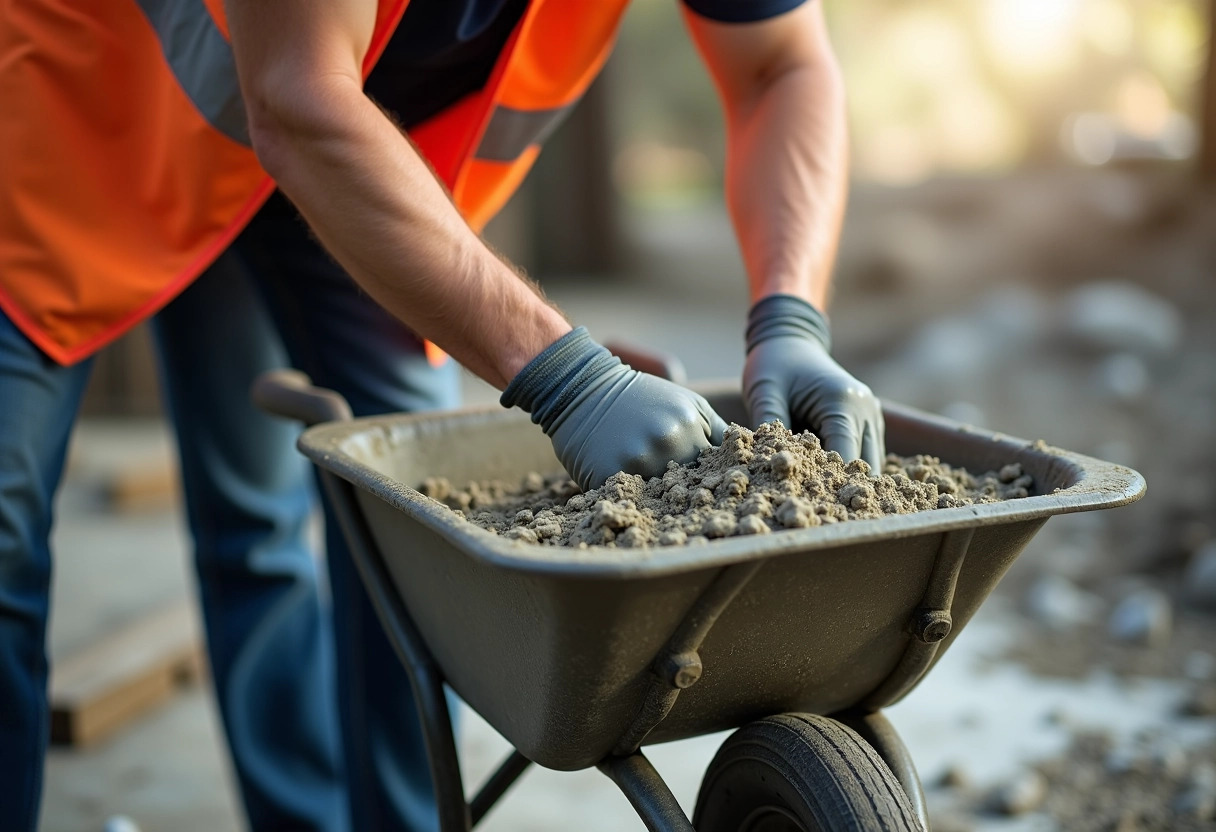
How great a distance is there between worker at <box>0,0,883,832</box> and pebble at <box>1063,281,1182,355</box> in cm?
310

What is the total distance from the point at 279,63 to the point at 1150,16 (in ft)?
30.4

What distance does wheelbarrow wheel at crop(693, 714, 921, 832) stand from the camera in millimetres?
968

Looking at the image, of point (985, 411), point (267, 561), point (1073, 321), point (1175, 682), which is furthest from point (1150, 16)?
point (267, 561)

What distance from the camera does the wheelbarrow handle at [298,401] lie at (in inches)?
56.1

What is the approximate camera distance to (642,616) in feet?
2.98

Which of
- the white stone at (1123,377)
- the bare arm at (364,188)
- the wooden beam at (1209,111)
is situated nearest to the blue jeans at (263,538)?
the bare arm at (364,188)

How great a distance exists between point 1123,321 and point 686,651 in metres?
3.89

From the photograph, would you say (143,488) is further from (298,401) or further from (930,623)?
(930,623)

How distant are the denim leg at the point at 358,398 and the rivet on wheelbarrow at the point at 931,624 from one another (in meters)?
0.90

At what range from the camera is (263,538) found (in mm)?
1894

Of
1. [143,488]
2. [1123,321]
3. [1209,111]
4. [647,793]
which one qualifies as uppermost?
[1209,111]

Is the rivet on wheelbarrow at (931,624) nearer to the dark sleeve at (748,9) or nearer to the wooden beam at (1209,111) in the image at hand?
the dark sleeve at (748,9)

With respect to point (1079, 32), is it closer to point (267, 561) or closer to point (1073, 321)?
point (1073, 321)

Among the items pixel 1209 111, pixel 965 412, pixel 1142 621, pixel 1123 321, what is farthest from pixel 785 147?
pixel 1209 111
